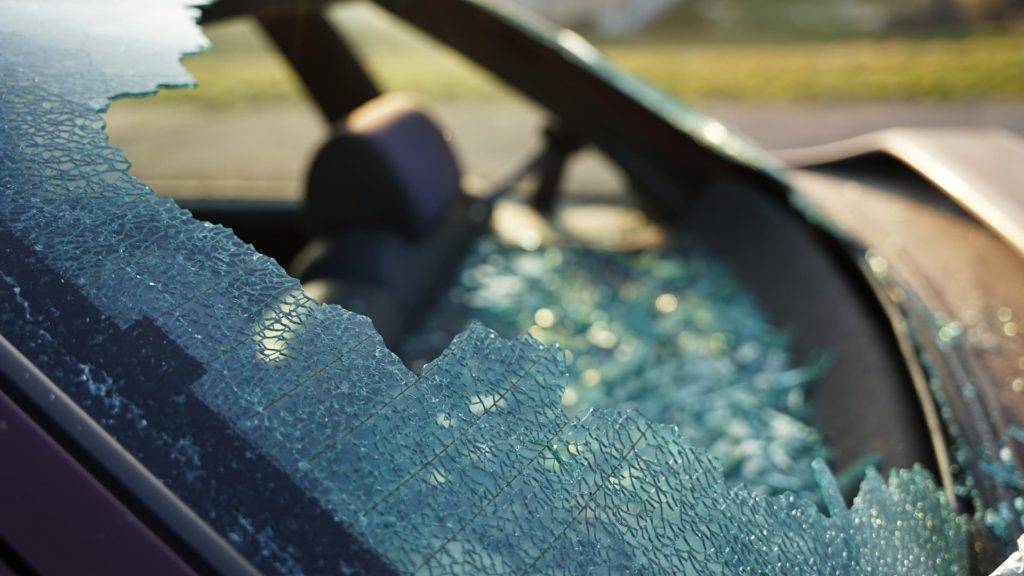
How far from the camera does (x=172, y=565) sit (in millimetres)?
851

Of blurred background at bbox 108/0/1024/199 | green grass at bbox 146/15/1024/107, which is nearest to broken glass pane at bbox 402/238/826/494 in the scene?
blurred background at bbox 108/0/1024/199

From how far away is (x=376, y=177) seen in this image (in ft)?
9.34

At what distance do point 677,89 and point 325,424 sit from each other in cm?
870

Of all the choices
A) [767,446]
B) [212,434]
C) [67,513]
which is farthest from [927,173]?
[67,513]

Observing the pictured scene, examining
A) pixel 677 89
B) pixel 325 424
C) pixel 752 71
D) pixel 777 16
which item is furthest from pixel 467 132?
pixel 777 16

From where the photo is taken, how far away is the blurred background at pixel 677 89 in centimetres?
717

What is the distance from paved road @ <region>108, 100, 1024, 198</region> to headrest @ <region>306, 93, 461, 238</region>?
2781mm

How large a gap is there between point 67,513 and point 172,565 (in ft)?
0.35

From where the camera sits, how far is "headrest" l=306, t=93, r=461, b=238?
2.80 m

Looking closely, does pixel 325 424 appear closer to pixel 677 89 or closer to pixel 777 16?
pixel 677 89

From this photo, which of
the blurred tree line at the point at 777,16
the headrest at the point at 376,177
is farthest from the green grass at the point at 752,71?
the headrest at the point at 376,177

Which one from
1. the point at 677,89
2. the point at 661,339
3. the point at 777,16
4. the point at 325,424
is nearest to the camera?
the point at 325,424

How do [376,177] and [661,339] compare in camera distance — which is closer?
[376,177]

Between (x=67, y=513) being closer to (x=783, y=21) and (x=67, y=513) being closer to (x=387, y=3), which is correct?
(x=387, y=3)
